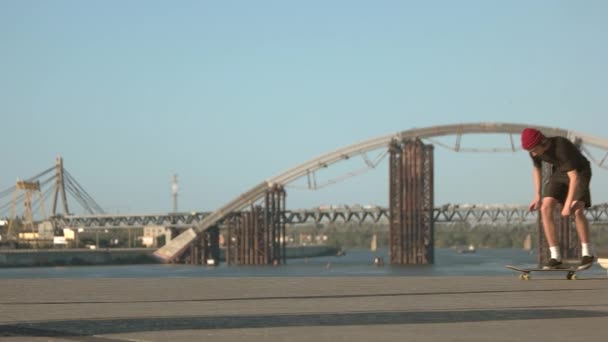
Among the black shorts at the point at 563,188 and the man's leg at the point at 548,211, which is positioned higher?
the black shorts at the point at 563,188

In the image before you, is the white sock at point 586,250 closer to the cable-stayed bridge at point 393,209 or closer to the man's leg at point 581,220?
the man's leg at point 581,220

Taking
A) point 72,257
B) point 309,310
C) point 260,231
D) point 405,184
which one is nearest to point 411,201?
point 405,184

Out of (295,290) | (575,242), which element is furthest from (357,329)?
(575,242)

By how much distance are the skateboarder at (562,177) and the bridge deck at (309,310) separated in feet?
2.70

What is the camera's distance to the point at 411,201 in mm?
141500

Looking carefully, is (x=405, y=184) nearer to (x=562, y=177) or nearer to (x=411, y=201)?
(x=411, y=201)

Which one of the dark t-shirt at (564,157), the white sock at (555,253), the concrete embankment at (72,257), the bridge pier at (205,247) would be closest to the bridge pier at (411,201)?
the bridge pier at (205,247)

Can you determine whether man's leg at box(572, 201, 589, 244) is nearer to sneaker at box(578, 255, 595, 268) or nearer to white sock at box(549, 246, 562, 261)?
sneaker at box(578, 255, 595, 268)

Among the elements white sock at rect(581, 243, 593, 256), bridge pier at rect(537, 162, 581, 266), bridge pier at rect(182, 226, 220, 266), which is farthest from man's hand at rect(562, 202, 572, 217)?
bridge pier at rect(182, 226, 220, 266)

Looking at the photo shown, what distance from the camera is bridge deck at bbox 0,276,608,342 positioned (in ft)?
23.8

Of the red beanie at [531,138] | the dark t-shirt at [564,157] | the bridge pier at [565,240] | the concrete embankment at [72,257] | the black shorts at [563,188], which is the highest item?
the red beanie at [531,138]

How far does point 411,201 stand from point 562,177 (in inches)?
5102

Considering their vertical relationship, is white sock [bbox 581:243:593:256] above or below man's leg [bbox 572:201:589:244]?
below

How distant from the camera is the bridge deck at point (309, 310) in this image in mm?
7250
